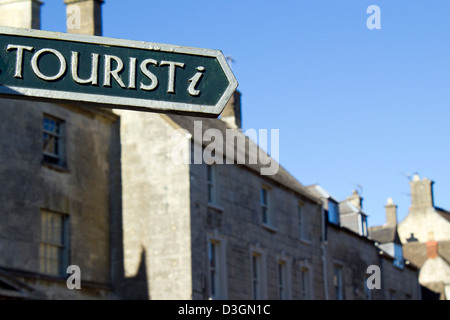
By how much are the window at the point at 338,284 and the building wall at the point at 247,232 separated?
1651 millimetres

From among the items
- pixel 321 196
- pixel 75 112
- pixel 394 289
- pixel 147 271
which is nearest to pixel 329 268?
pixel 321 196

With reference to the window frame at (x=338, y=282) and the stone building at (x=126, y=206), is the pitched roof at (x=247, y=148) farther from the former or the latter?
the window frame at (x=338, y=282)

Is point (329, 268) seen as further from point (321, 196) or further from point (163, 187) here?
point (163, 187)

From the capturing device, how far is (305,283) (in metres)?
31.2

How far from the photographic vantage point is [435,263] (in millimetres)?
46531

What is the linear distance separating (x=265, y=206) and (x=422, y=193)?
26921mm

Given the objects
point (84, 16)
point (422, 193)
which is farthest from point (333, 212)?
point (422, 193)

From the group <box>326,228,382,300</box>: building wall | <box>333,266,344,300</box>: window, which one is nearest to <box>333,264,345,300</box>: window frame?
<box>333,266,344,300</box>: window

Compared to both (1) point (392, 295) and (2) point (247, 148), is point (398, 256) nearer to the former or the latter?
(1) point (392, 295)

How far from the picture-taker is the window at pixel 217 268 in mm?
25000

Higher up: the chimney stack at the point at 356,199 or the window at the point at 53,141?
the chimney stack at the point at 356,199

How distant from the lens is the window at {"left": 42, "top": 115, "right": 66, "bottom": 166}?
23.2m

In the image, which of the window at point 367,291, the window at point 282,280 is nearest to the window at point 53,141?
the window at point 282,280
